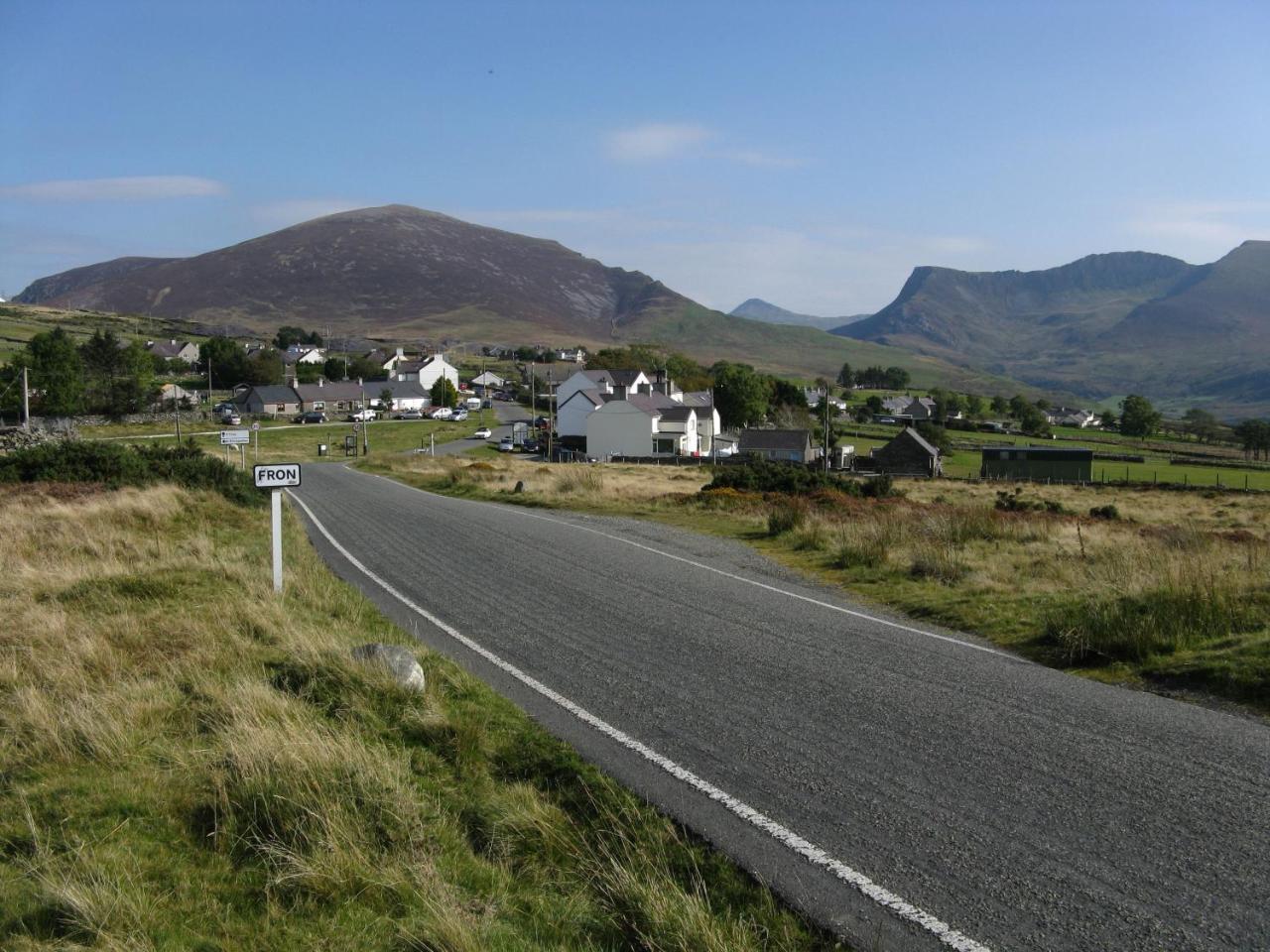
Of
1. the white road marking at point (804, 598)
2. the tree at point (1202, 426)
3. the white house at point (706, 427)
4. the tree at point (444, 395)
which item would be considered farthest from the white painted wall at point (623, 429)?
the tree at point (1202, 426)

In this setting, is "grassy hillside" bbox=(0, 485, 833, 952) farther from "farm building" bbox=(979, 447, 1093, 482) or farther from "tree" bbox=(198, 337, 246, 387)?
"tree" bbox=(198, 337, 246, 387)

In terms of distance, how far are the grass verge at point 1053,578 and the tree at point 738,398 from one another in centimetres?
8017

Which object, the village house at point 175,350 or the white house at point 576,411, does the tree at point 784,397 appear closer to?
the white house at point 576,411

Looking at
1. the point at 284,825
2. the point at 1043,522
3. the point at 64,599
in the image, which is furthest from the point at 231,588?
the point at 1043,522

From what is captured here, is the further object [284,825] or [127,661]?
[127,661]

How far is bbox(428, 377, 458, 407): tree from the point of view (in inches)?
4793

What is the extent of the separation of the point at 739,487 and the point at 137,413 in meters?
81.7

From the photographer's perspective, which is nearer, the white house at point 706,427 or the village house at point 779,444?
the village house at point 779,444

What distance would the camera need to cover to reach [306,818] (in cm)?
591

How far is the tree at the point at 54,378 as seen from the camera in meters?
87.5

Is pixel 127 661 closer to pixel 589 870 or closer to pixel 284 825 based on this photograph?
pixel 284 825

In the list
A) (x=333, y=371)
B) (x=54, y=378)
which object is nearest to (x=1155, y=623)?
(x=54, y=378)

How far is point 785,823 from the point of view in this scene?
19.6 feet

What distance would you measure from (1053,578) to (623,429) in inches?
2709
